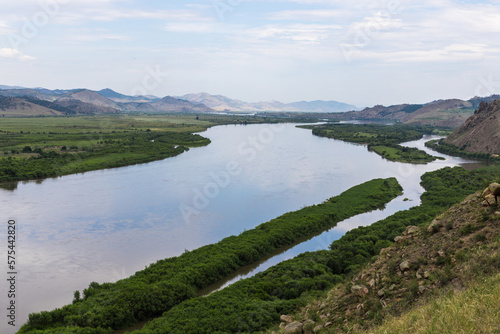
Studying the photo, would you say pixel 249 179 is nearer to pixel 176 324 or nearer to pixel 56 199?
pixel 56 199

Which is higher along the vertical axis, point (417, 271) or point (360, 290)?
point (417, 271)

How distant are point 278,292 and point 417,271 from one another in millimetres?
8492

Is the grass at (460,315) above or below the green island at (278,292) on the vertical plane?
above

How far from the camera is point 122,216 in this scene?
3144 cm

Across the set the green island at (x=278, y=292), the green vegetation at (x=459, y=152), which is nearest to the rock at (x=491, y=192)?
the green island at (x=278, y=292)

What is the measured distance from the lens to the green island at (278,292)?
1473cm

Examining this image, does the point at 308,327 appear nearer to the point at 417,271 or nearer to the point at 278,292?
the point at 417,271

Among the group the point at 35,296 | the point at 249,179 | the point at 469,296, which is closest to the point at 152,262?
the point at 35,296

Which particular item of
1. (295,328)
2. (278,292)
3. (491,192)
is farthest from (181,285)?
(491,192)

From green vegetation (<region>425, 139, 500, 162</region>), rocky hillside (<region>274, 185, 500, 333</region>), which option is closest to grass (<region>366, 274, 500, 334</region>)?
rocky hillside (<region>274, 185, 500, 333</region>)

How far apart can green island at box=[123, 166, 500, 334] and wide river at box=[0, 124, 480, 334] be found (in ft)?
9.55

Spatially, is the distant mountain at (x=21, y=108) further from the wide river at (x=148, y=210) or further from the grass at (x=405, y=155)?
the grass at (x=405, y=155)

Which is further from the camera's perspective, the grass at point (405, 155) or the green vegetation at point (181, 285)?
the grass at point (405, 155)

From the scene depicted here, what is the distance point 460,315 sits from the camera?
23.9 feet
